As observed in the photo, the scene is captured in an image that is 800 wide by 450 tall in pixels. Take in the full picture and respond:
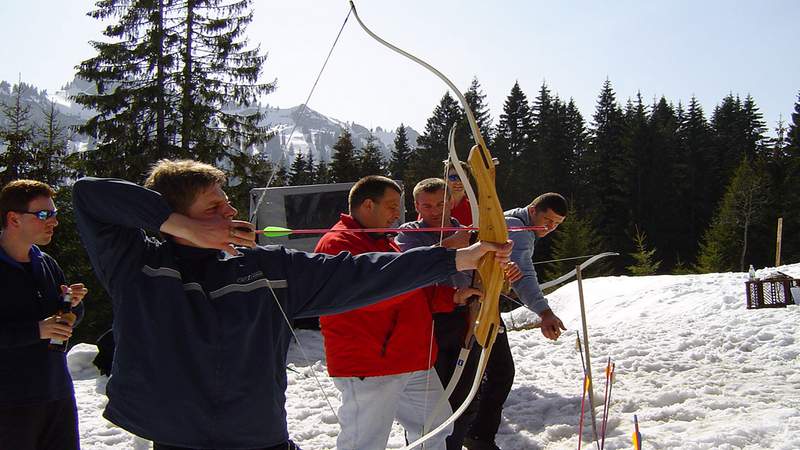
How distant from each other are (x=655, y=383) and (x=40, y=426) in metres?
4.77

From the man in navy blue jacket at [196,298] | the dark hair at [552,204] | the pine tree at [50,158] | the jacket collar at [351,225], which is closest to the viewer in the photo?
the man in navy blue jacket at [196,298]

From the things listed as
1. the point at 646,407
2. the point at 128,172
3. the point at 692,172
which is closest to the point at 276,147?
the point at 692,172

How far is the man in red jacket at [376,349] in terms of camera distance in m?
2.59

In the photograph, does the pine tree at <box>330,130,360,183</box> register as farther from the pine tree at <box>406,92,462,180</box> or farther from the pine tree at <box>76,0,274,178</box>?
the pine tree at <box>76,0,274,178</box>

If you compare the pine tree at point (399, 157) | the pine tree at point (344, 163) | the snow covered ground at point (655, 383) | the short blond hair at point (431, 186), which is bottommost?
the snow covered ground at point (655, 383)

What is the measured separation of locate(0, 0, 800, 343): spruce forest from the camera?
15.2m

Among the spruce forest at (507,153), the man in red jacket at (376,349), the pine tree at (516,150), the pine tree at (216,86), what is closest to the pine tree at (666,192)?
the spruce forest at (507,153)

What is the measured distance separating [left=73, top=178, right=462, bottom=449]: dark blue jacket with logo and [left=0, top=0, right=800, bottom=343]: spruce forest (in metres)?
0.98

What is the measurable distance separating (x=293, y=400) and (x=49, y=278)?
10.1 ft

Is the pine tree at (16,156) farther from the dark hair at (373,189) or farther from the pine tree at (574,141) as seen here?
the pine tree at (574,141)

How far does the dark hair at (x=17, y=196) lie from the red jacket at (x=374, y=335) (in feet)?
4.25

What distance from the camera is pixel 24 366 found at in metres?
2.43

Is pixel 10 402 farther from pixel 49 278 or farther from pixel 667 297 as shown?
pixel 667 297

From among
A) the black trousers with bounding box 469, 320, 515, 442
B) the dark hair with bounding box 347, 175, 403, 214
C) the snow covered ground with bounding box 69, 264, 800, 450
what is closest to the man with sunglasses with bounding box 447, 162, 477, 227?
the black trousers with bounding box 469, 320, 515, 442
